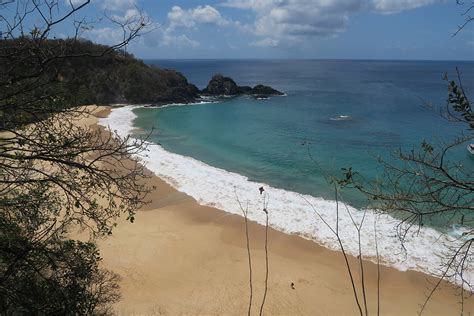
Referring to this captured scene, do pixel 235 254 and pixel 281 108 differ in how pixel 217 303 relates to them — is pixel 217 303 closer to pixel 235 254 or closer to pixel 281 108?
pixel 235 254

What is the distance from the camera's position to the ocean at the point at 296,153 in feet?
52.9

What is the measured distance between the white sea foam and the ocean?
50 mm

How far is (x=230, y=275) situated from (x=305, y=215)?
242 inches

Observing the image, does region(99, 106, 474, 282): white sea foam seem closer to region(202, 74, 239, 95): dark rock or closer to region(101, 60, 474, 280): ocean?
region(101, 60, 474, 280): ocean

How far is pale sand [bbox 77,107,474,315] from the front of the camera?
11531mm

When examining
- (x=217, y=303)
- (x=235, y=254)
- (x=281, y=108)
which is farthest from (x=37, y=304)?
(x=281, y=108)

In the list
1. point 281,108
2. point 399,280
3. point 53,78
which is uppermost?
point 53,78

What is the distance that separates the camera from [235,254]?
47.8 ft

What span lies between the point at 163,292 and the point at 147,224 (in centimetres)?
530

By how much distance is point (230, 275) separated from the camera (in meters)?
13.1

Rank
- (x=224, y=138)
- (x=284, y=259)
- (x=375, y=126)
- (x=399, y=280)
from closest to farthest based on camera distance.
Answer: (x=399, y=280) < (x=284, y=259) < (x=224, y=138) < (x=375, y=126)

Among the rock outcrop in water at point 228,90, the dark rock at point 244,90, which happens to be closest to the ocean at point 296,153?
the rock outcrop in water at point 228,90

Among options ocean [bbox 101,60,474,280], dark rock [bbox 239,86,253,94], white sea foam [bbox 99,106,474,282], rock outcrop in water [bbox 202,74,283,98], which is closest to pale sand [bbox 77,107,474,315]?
white sea foam [bbox 99,106,474,282]

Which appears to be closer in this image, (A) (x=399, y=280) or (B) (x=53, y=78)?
Answer: (B) (x=53, y=78)
